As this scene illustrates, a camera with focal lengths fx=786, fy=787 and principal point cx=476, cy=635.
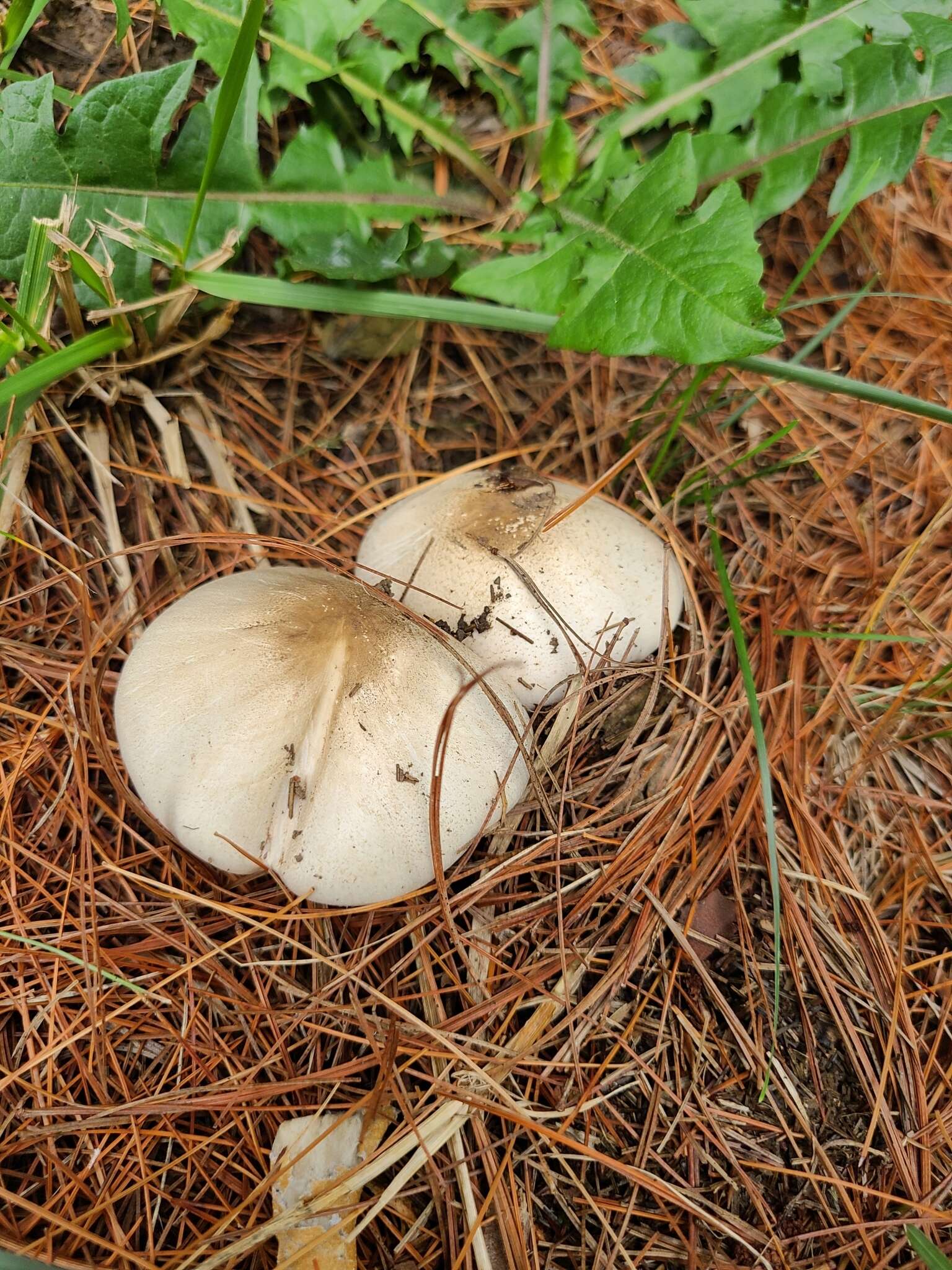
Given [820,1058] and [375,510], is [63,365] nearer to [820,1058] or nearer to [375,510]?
[375,510]

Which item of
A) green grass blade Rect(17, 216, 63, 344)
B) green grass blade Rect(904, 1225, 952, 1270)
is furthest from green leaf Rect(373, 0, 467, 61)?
green grass blade Rect(904, 1225, 952, 1270)

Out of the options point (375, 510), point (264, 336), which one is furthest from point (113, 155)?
point (375, 510)

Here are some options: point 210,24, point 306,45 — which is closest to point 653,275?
point 306,45

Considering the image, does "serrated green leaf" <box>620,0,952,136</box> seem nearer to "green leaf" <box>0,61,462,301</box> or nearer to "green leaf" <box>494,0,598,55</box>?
"green leaf" <box>494,0,598,55</box>

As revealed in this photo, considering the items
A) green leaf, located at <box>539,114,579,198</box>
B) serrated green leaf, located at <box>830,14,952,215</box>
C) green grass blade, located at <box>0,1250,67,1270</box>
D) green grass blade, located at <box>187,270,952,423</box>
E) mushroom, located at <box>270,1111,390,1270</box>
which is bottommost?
mushroom, located at <box>270,1111,390,1270</box>

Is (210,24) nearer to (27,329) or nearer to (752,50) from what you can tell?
(27,329)

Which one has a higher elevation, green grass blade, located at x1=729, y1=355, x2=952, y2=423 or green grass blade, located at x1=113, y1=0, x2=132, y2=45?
green grass blade, located at x1=113, y1=0, x2=132, y2=45
